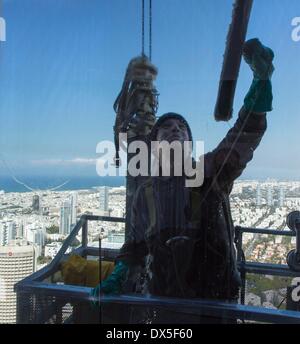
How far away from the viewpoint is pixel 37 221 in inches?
57.9

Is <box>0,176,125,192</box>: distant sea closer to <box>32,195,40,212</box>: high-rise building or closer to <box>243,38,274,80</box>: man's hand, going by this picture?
<box>32,195,40,212</box>: high-rise building

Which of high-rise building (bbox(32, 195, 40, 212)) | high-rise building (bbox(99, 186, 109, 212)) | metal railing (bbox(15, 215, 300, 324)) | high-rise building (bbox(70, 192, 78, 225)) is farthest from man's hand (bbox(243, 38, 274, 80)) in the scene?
high-rise building (bbox(32, 195, 40, 212))

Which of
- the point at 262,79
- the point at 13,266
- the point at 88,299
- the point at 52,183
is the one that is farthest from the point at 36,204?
the point at 262,79

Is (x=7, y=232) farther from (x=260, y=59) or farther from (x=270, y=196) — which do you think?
(x=260, y=59)

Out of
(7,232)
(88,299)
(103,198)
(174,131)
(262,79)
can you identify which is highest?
(262,79)

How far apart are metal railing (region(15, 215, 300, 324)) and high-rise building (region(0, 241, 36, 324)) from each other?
0.08ft

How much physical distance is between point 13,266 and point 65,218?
235mm

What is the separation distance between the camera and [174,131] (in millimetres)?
1378

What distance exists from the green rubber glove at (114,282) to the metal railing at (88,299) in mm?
24

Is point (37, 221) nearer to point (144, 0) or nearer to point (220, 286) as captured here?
point (220, 286)
